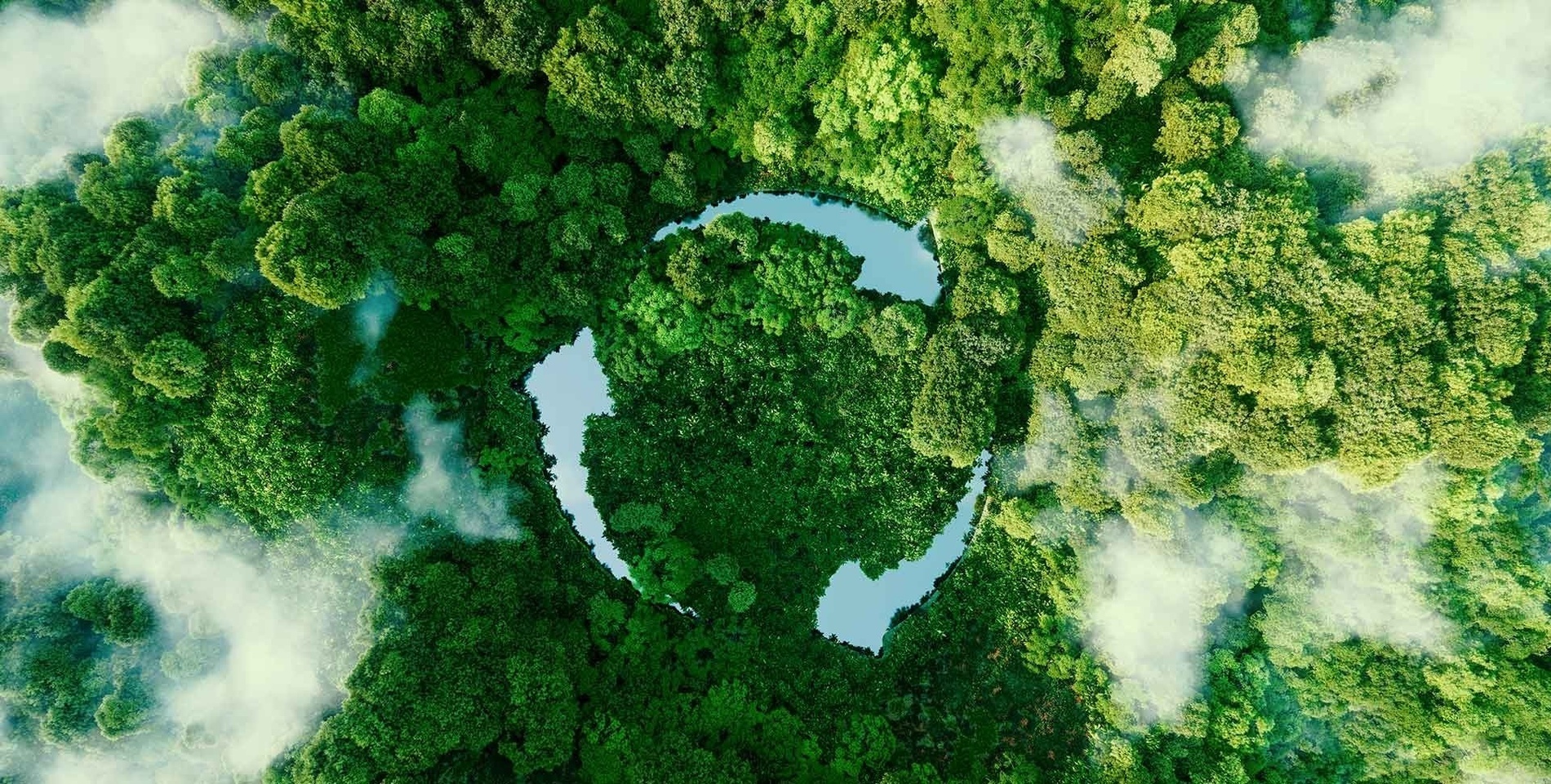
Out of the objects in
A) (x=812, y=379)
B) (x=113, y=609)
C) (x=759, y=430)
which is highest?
(x=812, y=379)

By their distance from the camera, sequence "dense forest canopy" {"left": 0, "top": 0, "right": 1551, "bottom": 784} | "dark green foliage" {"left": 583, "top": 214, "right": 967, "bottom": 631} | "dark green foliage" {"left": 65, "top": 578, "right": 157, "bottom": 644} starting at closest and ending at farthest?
"dense forest canopy" {"left": 0, "top": 0, "right": 1551, "bottom": 784} → "dark green foliage" {"left": 65, "top": 578, "right": 157, "bottom": 644} → "dark green foliage" {"left": 583, "top": 214, "right": 967, "bottom": 631}

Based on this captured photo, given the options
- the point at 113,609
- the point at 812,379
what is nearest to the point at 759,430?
the point at 812,379

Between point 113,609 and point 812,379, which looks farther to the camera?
point 812,379

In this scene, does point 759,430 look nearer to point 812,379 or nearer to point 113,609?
point 812,379

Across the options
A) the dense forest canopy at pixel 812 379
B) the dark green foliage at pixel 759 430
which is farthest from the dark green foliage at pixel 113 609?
the dark green foliage at pixel 759 430

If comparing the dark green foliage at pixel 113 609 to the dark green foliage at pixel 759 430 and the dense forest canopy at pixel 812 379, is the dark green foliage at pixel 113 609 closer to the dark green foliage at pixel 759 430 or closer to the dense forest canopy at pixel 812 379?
the dense forest canopy at pixel 812 379

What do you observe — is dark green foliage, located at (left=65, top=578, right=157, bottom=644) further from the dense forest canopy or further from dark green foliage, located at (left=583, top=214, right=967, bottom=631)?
dark green foliage, located at (left=583, top=214, right=967, bottom=631)

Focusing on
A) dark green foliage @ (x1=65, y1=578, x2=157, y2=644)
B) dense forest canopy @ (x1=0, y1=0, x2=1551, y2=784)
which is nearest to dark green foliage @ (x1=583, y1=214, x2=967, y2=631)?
dense forest canopy @ (x1=0, y1=0, x2=1551, y2=784)

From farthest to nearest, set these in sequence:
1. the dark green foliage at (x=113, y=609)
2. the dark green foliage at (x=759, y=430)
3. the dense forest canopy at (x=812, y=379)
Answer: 1. the dark green foliage at (x=759, y=430)
2. the dark green foliage at (x=113, y=609)
3. the dense forest canopy at (x=812, y=379)

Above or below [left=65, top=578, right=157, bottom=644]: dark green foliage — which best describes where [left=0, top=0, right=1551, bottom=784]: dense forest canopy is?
above
